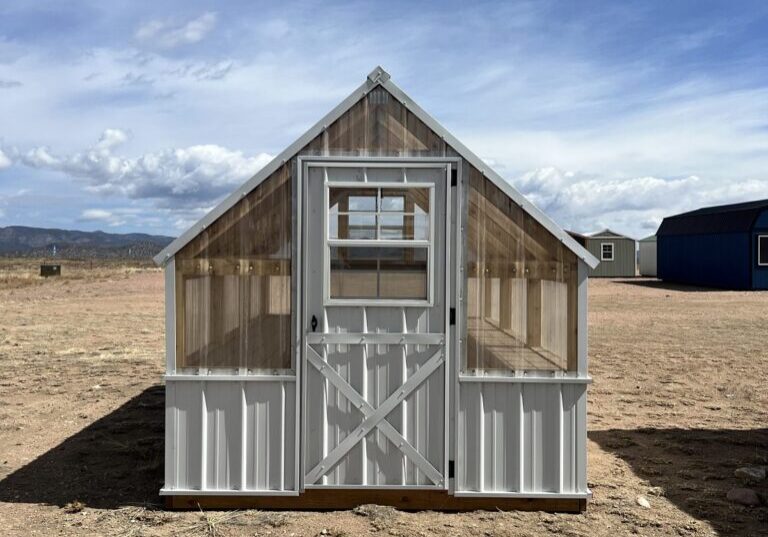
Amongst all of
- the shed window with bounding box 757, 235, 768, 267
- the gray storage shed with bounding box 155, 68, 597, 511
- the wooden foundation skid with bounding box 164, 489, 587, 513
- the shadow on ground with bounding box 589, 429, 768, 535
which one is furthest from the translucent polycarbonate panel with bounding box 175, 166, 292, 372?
the shed window with bounding box 757, 235, 768, 267

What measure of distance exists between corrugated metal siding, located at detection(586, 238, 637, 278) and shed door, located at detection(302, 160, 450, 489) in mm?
37702

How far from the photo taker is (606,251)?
43062 mm

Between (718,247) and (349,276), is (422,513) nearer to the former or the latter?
(349,276)

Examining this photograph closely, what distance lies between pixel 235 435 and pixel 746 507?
4904 millimetres

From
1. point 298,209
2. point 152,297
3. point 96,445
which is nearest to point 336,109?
point 298,209

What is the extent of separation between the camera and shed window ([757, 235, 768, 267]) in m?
30.4

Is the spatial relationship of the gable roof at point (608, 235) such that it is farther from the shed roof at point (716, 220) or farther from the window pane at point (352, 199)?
the window pane at point (352, 199)

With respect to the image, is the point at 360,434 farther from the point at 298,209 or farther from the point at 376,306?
the point at 298,209

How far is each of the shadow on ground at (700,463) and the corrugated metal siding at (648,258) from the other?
3812cm

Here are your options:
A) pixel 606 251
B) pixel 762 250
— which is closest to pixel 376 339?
pixel 762 250

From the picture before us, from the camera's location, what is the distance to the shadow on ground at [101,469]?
23.4 feet

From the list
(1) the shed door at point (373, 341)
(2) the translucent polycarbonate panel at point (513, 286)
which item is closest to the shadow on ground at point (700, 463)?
(2) the translucent polycarbonate panel at point (513, 286)

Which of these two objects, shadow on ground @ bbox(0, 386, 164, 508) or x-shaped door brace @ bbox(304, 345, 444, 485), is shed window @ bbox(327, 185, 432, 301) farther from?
shadow on ground @ bbox(0, 386, 164, 508)

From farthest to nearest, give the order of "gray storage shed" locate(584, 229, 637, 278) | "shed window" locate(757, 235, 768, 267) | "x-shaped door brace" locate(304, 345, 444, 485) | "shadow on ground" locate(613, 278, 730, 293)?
"gray storage shed" locate(584, 229, 637, 278), "shadow on ground" locate(613, 278, 730, 293), "shed window" locate(757, 235, 768, 267), "x-shaped door brace" locate(304, 345, 444, 485)
